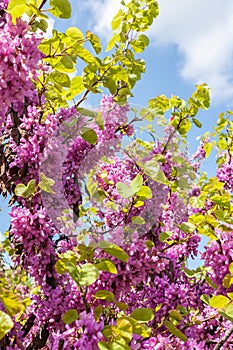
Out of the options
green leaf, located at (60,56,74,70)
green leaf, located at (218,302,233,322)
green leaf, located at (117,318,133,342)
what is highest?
green leaf, located at (60,56,74,70)

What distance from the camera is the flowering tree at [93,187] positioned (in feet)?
5.93

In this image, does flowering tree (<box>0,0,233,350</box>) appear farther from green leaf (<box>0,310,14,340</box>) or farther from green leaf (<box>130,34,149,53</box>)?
green leaf (<box>0,310,14,340</box>)

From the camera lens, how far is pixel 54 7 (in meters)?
1.71

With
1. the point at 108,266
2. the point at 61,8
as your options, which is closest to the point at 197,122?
the point at 61,8

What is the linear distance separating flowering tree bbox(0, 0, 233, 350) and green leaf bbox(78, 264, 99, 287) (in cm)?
8

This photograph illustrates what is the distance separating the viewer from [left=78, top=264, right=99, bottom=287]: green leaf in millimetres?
1521

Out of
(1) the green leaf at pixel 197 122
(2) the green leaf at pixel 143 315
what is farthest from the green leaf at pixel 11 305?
(1) the green leaf at pixel 197 122

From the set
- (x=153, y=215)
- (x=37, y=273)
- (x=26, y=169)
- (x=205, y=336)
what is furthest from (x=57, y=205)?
(x=205, y=336)

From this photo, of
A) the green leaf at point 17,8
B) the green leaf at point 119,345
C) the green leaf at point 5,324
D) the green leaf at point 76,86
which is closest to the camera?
the green leaf at point 5,324

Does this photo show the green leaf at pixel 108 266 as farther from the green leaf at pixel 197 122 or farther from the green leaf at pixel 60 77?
the green leaf at pixel 197 122

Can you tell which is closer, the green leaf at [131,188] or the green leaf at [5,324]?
the green leaf at [5,324]

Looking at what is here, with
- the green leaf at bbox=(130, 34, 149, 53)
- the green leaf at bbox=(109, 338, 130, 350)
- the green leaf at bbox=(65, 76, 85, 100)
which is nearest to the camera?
the green leaf at bbox=(109, 338, 130, 350)

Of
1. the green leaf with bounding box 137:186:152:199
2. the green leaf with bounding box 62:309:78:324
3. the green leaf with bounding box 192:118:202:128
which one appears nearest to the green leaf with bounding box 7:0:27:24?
the green leaf with bounding box 137:186:152:199

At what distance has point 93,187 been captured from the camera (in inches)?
106
